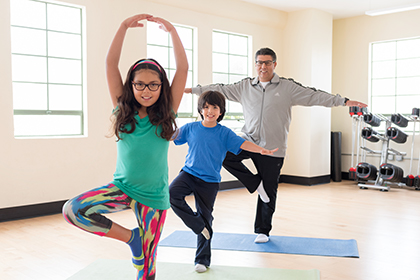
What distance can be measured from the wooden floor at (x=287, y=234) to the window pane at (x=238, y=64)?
Result: 2171 millimetres

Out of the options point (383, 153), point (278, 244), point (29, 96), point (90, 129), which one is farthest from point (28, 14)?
point (383, 153)

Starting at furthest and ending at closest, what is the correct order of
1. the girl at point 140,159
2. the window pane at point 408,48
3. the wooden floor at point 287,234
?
the window pane at point 408,48 < the wooden floor at point 287,234 < the girl at point 140,159

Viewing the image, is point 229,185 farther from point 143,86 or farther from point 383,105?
point 143,86

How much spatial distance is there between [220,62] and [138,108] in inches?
197

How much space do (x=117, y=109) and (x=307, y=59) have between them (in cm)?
580

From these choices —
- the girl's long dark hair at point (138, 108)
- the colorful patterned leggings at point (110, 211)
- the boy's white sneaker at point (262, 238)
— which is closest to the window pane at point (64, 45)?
the boy's white sneaker at point (262, 238)

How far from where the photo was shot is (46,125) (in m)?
5.07

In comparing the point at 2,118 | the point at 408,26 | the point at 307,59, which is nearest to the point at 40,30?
the point at 2,118

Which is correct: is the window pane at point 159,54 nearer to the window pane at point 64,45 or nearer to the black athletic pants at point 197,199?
the window pane at point 64,45

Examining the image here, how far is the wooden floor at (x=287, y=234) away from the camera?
→ 10.3 feet

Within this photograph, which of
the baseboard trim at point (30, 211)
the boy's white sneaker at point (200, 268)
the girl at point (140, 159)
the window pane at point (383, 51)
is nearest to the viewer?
the girl at point (140, 159)

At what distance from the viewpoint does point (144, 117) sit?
2.12 metres

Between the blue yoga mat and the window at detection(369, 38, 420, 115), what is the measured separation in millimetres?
4410

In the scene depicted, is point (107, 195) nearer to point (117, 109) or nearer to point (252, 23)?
point (117, 109)
